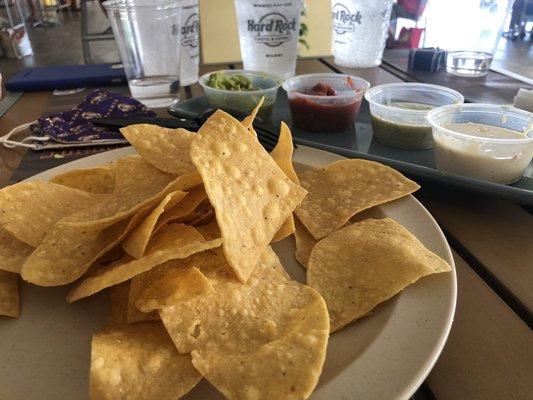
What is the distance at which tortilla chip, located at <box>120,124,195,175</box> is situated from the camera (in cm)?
87

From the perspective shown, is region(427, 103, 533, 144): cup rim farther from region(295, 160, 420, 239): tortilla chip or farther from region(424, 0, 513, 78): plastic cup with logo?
region(424, 0, 513, 78): plastic cup with logo

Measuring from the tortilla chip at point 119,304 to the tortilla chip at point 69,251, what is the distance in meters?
0.06

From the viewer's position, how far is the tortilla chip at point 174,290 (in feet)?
2.10

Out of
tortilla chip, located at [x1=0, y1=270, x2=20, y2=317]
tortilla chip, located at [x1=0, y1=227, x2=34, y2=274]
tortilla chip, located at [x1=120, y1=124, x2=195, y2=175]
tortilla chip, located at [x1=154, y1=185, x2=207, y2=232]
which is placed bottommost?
tortilla chip, located at [x1=0, y1=270, x2=20, y2=317]

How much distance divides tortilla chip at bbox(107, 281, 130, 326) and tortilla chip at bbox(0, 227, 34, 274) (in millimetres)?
162

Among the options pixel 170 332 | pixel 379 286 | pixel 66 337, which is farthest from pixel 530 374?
pixel 66 337

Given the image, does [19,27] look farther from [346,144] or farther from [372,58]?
[346,144]

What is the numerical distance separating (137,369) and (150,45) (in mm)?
1316

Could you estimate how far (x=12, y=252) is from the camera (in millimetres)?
799

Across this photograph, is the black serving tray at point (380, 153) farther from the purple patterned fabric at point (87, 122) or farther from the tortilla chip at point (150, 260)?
the tortilla chip at point (150, 260)

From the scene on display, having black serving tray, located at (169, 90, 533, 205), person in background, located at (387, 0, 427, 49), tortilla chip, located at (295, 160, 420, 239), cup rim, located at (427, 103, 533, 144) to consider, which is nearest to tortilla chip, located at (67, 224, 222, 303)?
tortilla chip, located at (295, 160, 420, 239)

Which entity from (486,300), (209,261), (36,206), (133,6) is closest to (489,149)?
(486,300)

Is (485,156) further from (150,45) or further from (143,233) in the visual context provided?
(150,45)

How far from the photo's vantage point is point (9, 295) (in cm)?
72
